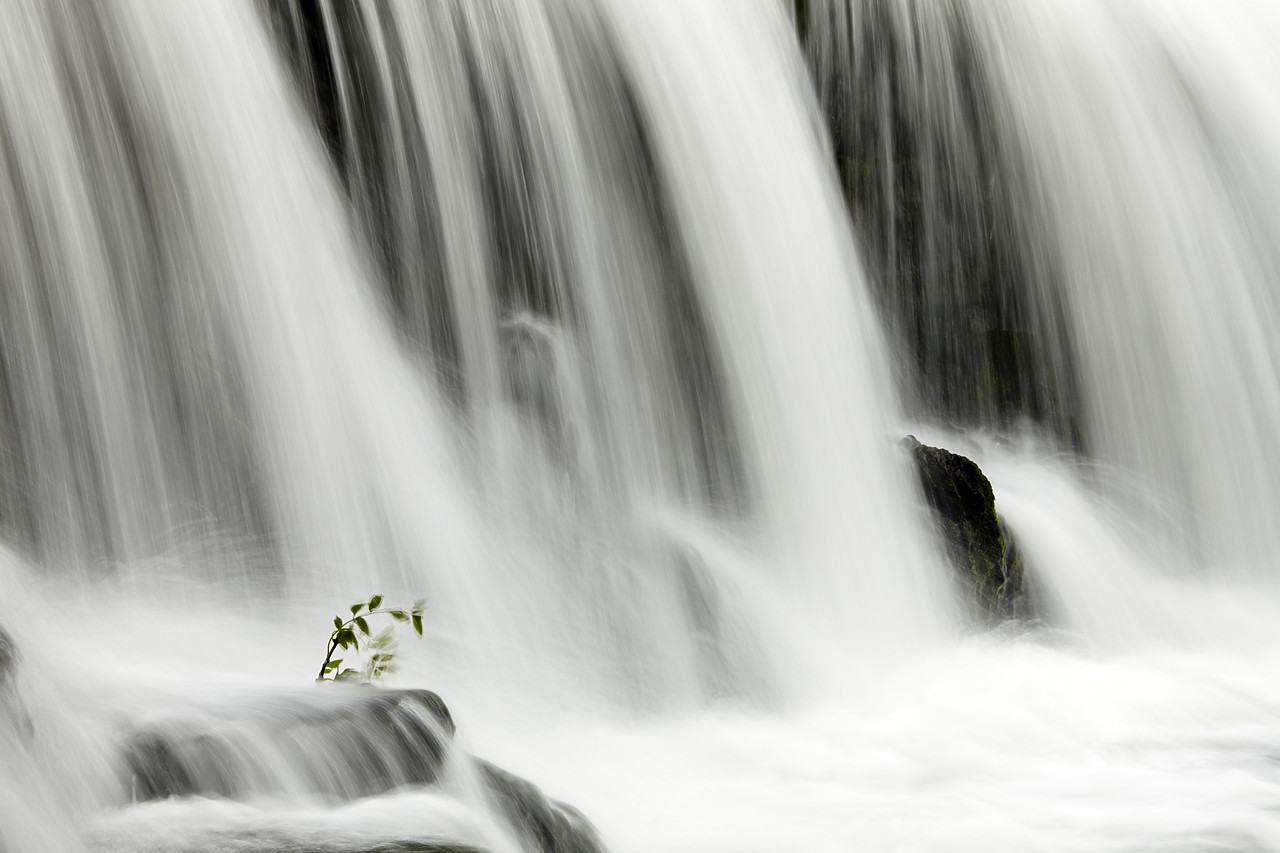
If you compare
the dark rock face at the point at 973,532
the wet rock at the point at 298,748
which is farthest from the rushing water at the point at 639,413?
the dark rock face at the point at 973,532

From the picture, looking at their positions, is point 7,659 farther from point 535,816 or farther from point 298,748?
point 535,816

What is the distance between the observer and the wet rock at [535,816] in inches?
145

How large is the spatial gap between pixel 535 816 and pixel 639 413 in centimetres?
297

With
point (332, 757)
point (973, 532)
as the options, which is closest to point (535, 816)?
point (332, 757)

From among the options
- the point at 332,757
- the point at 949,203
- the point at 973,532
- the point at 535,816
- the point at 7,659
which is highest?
the point at 949,203

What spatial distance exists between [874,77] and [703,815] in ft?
16.9

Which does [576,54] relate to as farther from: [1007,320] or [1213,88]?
[1213,88]

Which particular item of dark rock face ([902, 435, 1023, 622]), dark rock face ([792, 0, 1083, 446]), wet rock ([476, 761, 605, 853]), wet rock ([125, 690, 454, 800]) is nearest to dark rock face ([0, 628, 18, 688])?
wet rock ([125, 690, 454, 800])

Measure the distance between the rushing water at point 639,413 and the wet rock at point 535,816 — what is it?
53 mm

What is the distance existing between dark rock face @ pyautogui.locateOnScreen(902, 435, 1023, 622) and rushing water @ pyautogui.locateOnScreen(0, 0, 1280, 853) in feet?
0.49

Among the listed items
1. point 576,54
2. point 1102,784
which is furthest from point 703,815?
point 576,54

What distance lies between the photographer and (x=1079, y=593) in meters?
6.96

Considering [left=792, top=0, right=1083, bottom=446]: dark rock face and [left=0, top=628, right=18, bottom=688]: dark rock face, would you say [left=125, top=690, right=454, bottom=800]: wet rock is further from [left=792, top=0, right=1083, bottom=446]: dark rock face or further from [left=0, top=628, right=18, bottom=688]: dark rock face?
[left=792, top=0, right=1083, bottom=446]: dark rock face

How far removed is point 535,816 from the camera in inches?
147
